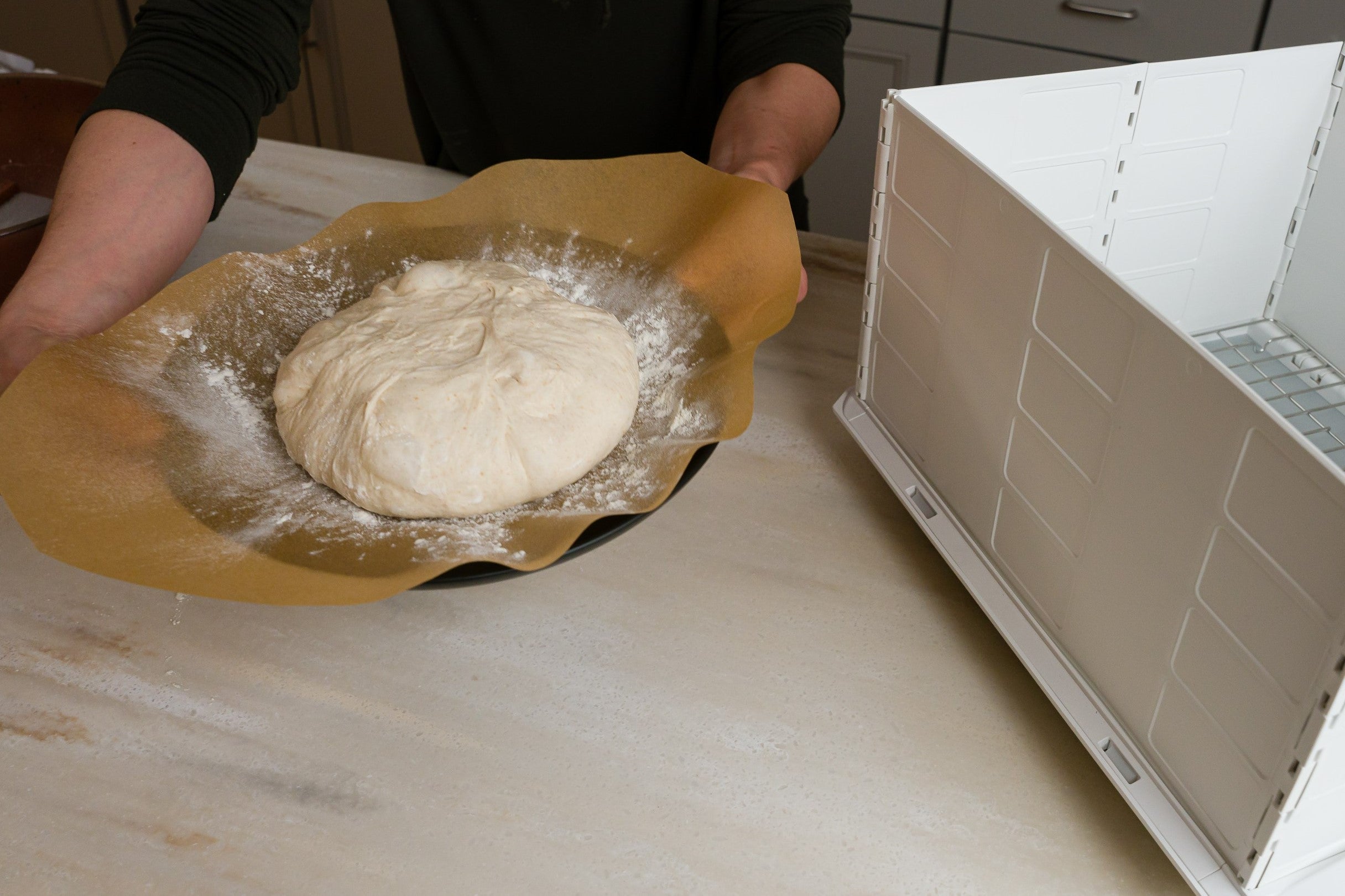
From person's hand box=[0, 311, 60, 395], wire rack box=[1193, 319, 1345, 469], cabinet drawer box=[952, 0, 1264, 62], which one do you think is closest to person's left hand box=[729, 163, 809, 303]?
wire rack box=[1193, 319, 1345, 469]

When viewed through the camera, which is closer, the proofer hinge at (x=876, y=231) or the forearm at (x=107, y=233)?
the proofer hinge at (x=876, y=231)

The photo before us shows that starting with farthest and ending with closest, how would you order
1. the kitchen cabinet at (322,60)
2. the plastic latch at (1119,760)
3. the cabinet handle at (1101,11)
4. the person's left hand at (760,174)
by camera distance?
the kitchen cabinet at (322,60)
the cabinet handle at (1101,11)
the person's left hand at (760,174)
the plastic latch at (1119,760)

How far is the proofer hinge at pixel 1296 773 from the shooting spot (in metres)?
0.36

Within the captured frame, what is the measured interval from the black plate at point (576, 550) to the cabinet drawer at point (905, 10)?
1.61 m

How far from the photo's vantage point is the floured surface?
2.11 feet

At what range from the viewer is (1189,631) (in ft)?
1.47

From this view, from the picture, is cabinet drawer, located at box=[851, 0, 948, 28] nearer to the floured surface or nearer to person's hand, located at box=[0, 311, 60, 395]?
the floured surface

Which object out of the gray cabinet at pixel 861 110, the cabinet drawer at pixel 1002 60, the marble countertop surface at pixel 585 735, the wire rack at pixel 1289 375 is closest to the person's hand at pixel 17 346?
the marble countertop surface at pixel 585 735

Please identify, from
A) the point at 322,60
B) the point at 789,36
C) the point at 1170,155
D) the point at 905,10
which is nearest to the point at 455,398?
the point at 1170,155

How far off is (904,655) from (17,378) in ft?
2.12

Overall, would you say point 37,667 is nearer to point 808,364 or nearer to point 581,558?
point 581,558

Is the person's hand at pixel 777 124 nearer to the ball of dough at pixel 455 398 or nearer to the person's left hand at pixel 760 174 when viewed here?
the person's left hand at pixel 760 174

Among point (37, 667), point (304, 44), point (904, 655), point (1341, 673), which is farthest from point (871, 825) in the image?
point (304, 44)

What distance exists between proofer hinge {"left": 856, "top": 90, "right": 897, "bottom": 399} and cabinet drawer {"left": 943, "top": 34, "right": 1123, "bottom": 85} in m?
1.33
